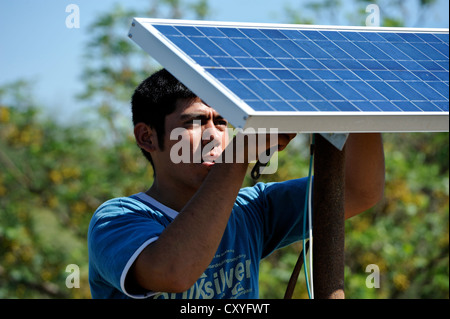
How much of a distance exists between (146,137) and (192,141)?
257 mm

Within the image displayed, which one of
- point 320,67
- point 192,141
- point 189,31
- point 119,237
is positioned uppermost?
point 189,31

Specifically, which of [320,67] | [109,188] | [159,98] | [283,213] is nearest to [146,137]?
[159,98]

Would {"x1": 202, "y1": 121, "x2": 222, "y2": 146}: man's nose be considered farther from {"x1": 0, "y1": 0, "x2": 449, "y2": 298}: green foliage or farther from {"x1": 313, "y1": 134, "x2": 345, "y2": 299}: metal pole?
{"x1": 0, "y1": 0, "x2": 449, "y2": 298}: green foliage

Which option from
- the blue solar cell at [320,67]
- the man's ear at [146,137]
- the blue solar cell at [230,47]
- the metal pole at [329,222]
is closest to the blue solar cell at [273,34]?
the blue solar cell at [320,67]

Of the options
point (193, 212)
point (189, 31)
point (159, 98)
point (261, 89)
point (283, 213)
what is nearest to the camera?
point (261, 89)

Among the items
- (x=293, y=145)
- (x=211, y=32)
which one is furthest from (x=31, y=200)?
(x=211, y=32)

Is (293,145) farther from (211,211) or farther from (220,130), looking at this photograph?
(211,211)

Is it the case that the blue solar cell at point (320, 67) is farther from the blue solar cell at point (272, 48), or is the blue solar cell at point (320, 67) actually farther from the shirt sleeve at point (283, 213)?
the shirt sleeve at point (283, 213)

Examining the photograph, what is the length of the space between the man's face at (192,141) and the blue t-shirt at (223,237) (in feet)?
0.43

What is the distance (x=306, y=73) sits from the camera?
1653 millimetres

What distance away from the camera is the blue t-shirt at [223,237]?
172cm

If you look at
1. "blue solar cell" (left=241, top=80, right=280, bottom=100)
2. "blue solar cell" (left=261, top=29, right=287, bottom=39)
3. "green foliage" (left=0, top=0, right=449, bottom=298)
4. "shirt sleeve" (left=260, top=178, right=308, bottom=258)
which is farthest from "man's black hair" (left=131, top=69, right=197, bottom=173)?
"green foliage" (left=0, top=0, right=449, bottom=298)

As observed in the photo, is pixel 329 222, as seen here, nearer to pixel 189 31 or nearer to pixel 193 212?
pixel 193 212

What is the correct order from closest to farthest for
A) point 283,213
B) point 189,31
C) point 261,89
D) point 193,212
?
point 261,89, point 193,212, point 189,31, point 283,213
